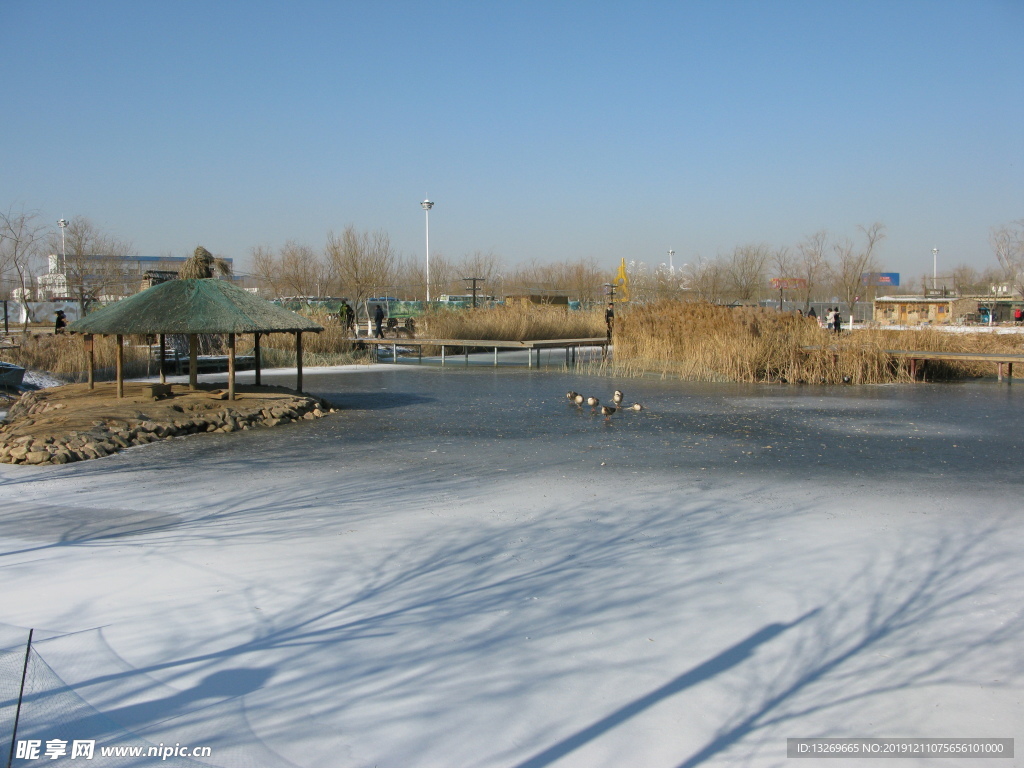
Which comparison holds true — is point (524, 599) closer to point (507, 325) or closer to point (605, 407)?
point (605, 407)

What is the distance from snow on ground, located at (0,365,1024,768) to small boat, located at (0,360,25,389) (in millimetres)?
8035

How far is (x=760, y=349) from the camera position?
58.1 ft

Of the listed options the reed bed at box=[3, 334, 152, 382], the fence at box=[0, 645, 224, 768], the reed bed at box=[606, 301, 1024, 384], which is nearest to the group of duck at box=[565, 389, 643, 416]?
the reed bed at box=[606, 301, 1024, 384]

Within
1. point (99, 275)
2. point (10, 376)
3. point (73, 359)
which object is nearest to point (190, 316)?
point (10, 376)

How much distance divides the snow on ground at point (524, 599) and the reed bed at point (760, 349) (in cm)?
847

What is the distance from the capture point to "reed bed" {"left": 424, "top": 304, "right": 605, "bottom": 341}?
2619 cm

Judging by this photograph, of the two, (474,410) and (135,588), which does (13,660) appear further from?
(474,410)

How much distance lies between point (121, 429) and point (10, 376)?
24.0 feet

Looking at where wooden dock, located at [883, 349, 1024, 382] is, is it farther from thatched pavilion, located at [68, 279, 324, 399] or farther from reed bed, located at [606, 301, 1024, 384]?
thatched pavilion, located at [68, 279, 324, 399]

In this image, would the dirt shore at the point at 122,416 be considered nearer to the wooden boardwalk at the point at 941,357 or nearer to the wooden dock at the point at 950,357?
the wooden boardwalk at the point at 941,357

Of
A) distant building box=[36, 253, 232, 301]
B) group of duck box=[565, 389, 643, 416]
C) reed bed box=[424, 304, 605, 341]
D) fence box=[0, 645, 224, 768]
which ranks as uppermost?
distant building box=[36, 253, 232, 301]

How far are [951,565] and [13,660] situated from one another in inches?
204

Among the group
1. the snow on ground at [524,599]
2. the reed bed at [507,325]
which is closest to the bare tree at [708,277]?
the reed bed at [507,325]

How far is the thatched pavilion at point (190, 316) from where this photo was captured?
1165 cm
